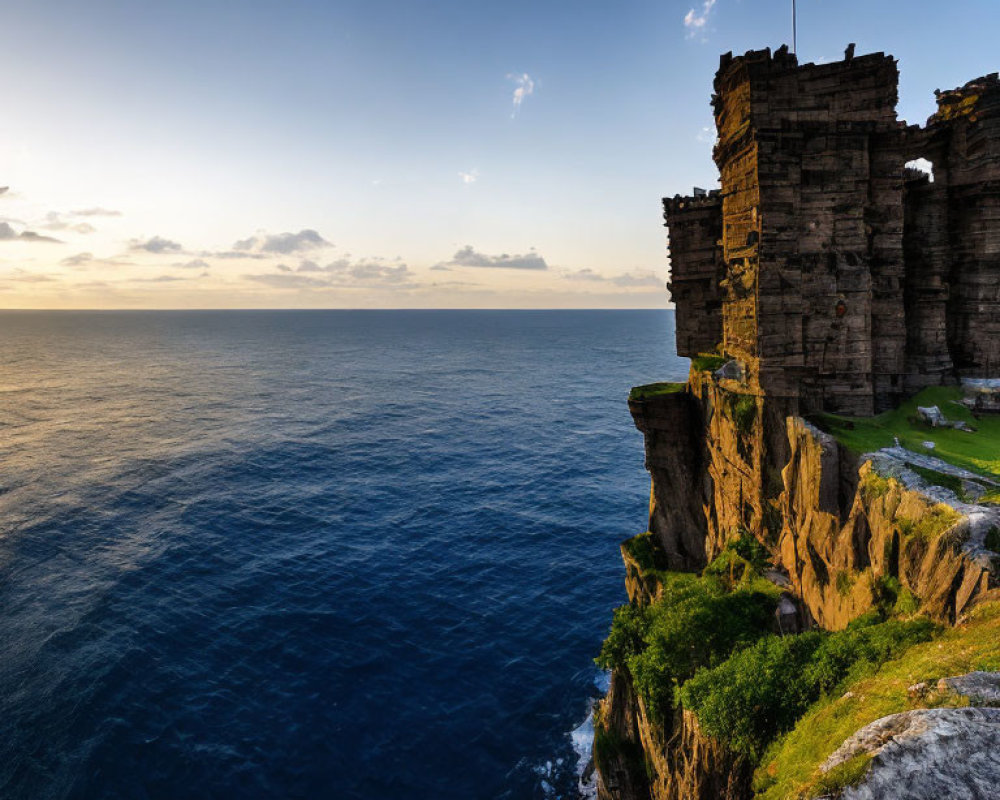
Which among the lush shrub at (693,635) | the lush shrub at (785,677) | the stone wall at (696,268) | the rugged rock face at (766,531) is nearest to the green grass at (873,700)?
the lush shrub at (785,677)

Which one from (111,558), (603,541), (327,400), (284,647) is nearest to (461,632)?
(284,647)

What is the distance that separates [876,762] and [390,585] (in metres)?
49.2

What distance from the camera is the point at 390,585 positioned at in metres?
56.1

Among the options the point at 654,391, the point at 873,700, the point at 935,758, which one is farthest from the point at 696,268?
the point at 935,758

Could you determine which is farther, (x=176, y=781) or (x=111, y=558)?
(x=111, y=558)

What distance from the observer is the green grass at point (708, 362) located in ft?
114

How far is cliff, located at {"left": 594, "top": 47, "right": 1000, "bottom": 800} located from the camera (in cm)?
1959

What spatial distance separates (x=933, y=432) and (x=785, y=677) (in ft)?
50.5

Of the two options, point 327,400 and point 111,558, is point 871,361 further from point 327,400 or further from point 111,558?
point 327,400

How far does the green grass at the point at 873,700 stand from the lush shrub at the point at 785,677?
69cm

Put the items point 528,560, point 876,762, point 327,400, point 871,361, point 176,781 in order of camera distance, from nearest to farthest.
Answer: point 876,762
point 871,361
point 176,781
point 528,560
point 327,400

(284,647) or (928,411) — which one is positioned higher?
(928,411)

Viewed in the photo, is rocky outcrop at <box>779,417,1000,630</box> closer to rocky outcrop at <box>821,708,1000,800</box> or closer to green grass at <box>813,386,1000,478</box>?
green grass at <box>813,386,1000,478</box>

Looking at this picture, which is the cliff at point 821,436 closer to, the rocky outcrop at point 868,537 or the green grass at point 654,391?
the rocky outcrop at point 868,537
